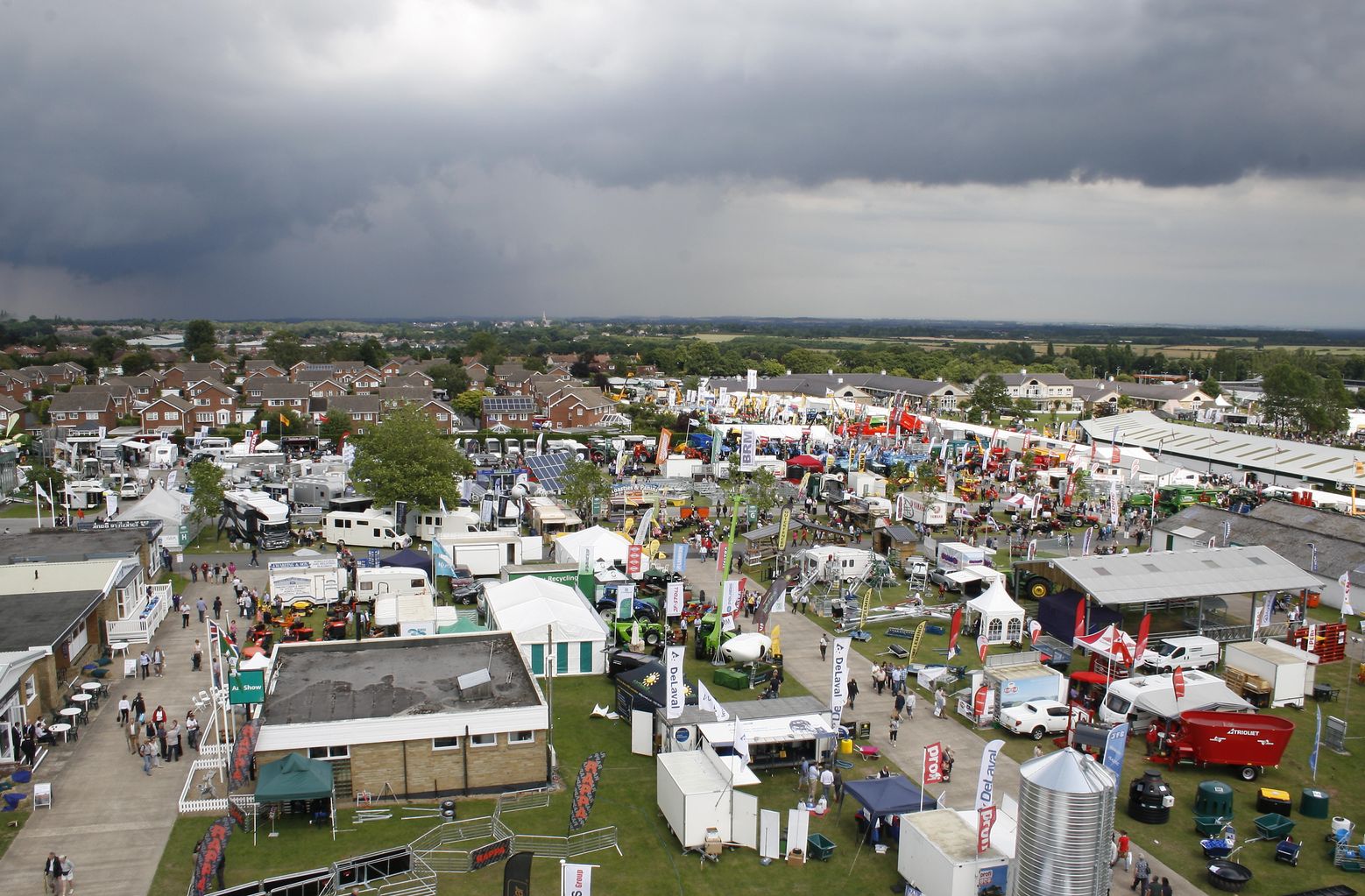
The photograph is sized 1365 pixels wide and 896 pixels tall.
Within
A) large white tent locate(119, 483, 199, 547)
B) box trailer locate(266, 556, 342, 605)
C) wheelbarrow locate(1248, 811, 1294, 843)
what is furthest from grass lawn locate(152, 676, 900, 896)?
large white tent locate(119, 483, 199, 547)

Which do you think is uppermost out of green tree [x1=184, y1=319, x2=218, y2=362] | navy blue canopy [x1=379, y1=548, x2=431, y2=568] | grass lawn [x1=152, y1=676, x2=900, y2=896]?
green tree [x1=184, y1=319, x2=218, y2=362]

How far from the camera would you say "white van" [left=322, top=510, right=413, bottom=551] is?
3562 centimetres

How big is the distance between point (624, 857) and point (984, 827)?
5.54 m

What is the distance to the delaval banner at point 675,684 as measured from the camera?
17.5 meters

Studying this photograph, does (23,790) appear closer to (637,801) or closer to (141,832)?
(141,832)

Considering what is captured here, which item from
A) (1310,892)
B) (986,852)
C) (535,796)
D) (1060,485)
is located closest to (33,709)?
(535,796)

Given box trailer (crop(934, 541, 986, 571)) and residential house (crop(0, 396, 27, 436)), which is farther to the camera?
residential house (crop(0, 396, 27, 436))

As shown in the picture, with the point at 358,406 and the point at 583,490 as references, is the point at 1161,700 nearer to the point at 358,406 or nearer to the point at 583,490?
the point at 583,490

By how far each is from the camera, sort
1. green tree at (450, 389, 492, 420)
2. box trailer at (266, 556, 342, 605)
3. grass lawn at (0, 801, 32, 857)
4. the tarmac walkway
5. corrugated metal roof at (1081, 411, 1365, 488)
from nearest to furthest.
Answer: the tarmac walkway < grass lawn at (0, 801, 32, 857) < box trailer at (266, 556, 342, 605) < corrugated metal roof at (1081, 411, 1365, 488) < green tree at (450, 389, 492, 420)

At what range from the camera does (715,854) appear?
48.9ft

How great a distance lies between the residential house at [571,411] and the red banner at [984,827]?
66676 millimetres

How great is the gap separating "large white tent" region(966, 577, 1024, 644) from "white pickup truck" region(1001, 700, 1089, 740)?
18.1 feet

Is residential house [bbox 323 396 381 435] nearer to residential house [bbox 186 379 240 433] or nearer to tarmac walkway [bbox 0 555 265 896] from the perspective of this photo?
residential house [bbox 186 379 240 433]

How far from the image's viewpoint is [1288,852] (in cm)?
1492
